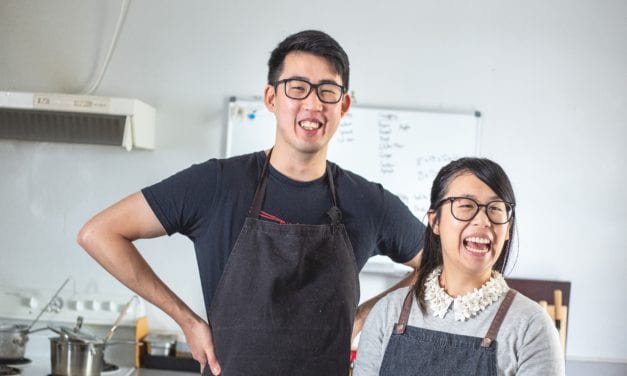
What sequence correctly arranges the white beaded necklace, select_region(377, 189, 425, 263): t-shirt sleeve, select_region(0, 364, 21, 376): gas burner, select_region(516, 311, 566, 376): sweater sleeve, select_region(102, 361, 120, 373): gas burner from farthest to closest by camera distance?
select_region(102, 361, 120, 373): gas burner → select_region(0, 364, 21, 376): gas burner → select_region(377, 189, 425, 263): t-shirt sleeve → the white beaded necklace → select_region(516, 311, 566, 376): sweater sleeve

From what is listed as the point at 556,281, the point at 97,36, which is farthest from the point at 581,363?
the point at 97,36

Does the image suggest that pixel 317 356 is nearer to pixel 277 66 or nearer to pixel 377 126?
pixel 277 66

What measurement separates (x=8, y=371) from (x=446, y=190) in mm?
1990

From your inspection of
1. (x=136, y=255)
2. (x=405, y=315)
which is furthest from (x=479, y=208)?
(x=136, y=255)

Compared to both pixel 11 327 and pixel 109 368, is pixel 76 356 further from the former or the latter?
pixel 11 327

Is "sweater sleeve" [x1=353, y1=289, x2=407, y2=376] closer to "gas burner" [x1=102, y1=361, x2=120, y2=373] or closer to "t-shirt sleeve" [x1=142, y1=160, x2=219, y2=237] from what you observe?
"t-shirt sleeve" [x1=142, y1=160, x2=219, y2=237]

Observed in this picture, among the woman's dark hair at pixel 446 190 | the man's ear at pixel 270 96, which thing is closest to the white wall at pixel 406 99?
the man's ear at pixel 270 96

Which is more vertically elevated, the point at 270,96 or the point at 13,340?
the point at 270,96

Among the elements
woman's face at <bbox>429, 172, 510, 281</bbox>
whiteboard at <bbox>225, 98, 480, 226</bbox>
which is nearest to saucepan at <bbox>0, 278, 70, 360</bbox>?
whiteboard at <bbox>225, 98, 480, 226</bbox>

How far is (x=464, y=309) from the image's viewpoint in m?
1.40

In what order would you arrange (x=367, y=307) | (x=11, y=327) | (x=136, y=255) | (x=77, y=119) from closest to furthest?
(x=136, y=255)
(x=367, y=307)
(x=11, y=327)
(x=77, y=119)

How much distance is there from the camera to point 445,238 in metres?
1.46

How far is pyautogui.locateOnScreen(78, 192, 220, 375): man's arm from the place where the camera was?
5.36 feet

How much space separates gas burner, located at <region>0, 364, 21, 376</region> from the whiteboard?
1205 millimetres
